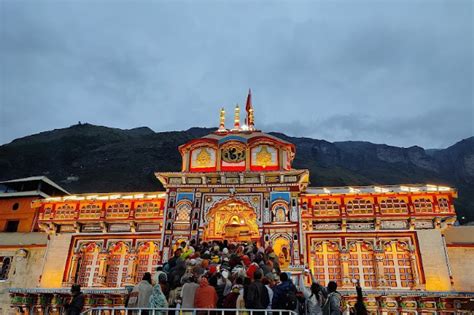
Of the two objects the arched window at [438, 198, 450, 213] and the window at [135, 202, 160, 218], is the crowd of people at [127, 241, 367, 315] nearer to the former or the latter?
the window at [135, 202, 160, 218]

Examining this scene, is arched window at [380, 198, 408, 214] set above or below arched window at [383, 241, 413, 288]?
above

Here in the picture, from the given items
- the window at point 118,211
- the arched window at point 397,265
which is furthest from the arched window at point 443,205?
the window at point 118,211

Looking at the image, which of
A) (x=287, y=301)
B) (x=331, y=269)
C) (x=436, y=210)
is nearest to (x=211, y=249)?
(x=287, y=301)

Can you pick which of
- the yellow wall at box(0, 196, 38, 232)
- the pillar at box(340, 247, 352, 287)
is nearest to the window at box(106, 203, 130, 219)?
the yellow wall at box(0, 196, 38, 232)

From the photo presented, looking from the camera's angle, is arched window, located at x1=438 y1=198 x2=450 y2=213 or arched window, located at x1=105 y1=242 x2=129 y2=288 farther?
arched window, located at x1=105 y1=242 x2=129 y2=288

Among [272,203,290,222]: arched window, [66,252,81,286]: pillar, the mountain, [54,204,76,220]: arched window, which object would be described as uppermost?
the mountain

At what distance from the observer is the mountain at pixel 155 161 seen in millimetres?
60500

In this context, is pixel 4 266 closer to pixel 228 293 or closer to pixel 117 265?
pixel 117 265

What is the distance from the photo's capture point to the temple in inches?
838

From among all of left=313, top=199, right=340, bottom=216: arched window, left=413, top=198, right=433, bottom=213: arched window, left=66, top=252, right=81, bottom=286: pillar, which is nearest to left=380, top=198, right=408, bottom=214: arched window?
left=413, top=198, right=433, bottom=213: arched window

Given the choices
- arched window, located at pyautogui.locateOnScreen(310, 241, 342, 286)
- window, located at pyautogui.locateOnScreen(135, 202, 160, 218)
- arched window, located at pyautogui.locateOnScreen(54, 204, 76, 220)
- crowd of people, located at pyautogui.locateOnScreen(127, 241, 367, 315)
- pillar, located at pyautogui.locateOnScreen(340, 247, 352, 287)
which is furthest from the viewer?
arched window, located at pyautogui.locateOnScreen(54, 204, 76, 220)

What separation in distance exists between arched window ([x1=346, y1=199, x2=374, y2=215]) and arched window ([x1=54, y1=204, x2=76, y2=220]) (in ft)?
59.2

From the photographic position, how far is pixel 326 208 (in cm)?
2314

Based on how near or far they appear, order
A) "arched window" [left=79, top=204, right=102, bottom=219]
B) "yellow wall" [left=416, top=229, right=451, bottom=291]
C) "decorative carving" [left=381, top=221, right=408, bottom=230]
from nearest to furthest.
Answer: "yellow wall" [left=416, top=229, right=451, bottom=291], "decorative carving" [left=381, top=221, right=408, bottom=230], "arched window" [left=79, top=204, right=102, bottom=219]
